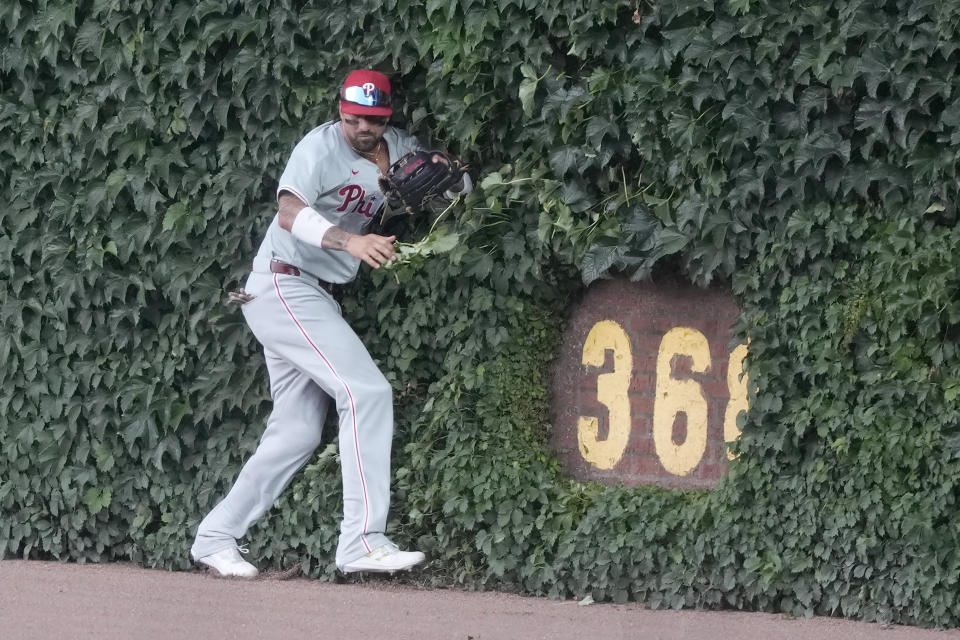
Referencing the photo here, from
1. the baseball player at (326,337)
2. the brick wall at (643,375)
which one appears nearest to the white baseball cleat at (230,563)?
the baseball player at (326,337)

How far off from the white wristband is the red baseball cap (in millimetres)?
525

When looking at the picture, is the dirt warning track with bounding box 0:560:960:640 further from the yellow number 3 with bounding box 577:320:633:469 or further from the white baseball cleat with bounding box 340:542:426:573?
the yellow number 3 with bounding box 577:320:633:469

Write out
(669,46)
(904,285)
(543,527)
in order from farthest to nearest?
1. (543,527)
2. (669,46)
3. (904,285)

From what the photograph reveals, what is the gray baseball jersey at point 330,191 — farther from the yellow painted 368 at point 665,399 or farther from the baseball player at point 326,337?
the yellow painted 368 at point 665,399

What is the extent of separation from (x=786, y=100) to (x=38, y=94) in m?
3.97

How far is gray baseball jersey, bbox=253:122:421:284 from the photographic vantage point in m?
6.56

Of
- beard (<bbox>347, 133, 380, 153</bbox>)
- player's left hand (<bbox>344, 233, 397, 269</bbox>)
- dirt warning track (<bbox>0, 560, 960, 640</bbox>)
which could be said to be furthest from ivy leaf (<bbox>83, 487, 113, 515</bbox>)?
beard (<bbox>347, 133, 380, 153</bbox>)

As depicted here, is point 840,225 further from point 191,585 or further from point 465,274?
point 191,585

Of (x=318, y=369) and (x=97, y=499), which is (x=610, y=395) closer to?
(x=318, y=369)

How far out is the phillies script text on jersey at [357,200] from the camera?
22.0ft

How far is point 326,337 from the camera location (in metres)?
6.62

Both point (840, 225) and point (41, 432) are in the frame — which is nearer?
point (840, 225)

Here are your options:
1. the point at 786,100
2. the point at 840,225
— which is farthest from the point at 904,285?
the point at 786,100

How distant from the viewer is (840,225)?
5.84 m
